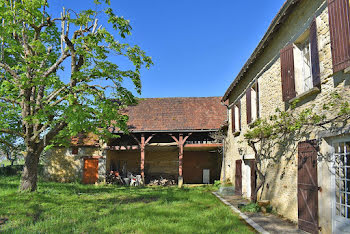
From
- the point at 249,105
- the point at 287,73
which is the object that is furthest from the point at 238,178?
the point at 287,73

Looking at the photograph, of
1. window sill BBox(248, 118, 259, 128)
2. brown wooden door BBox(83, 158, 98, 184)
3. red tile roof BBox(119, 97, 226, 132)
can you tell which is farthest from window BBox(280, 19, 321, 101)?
brown wooden door BBox(83, 158, 98, 184)

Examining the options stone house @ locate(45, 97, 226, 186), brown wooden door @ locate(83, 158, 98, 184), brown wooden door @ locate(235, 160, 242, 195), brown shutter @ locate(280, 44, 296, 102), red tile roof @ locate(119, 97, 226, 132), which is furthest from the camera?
brown wooden door @ locate(83, 158, 98, 184)

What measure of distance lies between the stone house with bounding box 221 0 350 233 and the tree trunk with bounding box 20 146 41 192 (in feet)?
27.7

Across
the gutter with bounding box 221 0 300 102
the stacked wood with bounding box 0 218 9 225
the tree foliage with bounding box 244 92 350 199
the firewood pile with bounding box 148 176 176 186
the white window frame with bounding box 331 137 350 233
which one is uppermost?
the gutter with bounding box 221 0 300 102

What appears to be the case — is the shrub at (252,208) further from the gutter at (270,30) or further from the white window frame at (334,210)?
the gutter at (270,30)

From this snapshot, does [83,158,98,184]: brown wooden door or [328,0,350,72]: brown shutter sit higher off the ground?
[328,0,350,72]: brown shutter

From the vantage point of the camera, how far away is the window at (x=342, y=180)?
4604mm

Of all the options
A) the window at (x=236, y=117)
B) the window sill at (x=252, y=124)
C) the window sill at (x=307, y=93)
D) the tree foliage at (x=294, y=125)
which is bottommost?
the tree foliage at (x=294, y=125)

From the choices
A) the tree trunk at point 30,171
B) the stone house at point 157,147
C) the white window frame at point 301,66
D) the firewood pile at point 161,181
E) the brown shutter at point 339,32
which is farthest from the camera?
the firewood pile at point 161,181

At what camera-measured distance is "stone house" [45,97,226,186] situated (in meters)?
16.3

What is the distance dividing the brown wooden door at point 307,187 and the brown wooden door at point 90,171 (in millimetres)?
14109

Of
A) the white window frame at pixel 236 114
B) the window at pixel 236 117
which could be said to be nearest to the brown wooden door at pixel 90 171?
the window at pixel 236 117

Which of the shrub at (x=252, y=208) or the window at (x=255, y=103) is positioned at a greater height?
the window at (x=255, y=103)

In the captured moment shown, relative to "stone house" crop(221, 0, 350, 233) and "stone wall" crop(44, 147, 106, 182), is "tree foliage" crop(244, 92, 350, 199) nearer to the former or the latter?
"stone house" crop(221, 0, 350, 233)
